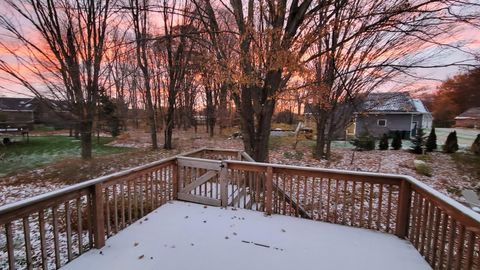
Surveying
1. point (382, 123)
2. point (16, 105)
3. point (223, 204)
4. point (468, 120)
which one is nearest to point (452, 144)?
point (382, 123)

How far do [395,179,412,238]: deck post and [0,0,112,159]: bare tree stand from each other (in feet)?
29.3

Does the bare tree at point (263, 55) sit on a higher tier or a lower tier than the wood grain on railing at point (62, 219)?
higher

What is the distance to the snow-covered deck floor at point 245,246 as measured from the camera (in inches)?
96.3

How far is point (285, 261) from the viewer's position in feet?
8.25

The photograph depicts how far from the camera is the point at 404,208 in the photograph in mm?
2951

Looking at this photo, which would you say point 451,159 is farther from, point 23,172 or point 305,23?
point 23,172

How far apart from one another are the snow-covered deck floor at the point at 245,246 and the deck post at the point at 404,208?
147 millimetres

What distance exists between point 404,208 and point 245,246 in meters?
2.05

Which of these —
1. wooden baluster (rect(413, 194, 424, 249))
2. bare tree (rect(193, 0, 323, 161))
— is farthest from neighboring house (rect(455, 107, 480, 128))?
wooden baluster (rect(413, 194, 424, 249))

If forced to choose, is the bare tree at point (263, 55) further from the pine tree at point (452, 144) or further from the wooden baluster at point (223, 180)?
the pine tree at point (452, 144)

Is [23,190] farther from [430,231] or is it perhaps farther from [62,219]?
[430,231]

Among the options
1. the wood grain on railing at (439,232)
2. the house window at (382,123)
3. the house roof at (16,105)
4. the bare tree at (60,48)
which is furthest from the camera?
the house roof at (16,105)

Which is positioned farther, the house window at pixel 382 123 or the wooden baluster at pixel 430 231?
the house window at pixel 382 123

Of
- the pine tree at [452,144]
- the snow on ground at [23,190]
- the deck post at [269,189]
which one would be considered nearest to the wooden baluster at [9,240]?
the deck post at [269,189]
